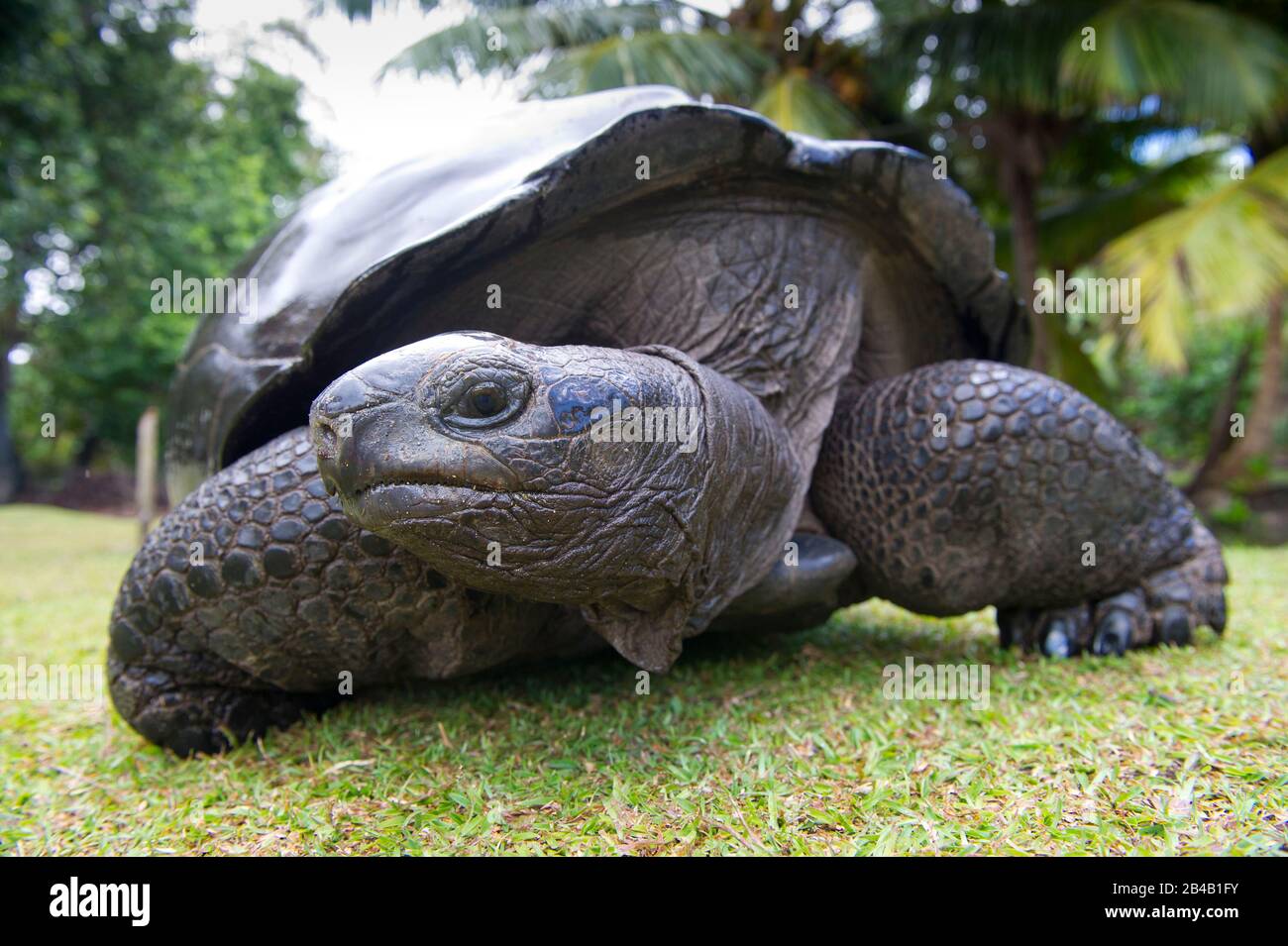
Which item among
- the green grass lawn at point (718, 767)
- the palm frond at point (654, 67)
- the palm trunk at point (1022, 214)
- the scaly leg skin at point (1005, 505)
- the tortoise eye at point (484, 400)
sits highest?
the palm frond at point (654, 67)

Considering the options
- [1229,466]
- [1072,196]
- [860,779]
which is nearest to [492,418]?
[860,779]

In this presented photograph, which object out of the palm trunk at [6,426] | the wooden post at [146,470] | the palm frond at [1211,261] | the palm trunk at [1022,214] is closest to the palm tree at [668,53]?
the palm trunk at [1022,214]

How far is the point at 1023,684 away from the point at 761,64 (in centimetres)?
790

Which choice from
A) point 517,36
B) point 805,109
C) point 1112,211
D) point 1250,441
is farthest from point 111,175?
point 1250,441

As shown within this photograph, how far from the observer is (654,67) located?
8086 mm

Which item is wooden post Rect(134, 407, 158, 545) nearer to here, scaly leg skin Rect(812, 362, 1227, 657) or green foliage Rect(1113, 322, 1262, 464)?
scaly leg skin Rect(812, 362, 1227, 657)

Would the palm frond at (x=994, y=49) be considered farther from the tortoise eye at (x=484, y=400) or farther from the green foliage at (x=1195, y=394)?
the tortoise eye at (x=484, y=400)

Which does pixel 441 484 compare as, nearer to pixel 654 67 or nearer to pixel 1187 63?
pixel 654 67

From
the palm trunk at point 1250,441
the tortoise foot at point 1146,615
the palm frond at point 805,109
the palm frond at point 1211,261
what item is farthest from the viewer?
the palm trunk at point 1250,441

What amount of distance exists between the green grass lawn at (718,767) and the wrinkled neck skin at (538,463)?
1.32ft

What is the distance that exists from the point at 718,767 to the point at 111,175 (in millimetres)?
9869

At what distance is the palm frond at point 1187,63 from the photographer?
279 inches

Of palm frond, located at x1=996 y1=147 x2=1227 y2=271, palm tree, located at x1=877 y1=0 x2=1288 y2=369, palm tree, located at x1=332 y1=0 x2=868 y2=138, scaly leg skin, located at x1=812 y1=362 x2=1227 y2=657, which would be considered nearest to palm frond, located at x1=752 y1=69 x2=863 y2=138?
palm tree, located at x1=332 y1=0 x2=868 y2=138
